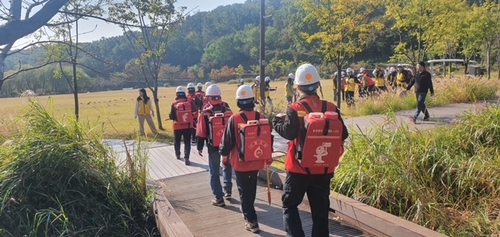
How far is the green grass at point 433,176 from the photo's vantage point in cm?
432

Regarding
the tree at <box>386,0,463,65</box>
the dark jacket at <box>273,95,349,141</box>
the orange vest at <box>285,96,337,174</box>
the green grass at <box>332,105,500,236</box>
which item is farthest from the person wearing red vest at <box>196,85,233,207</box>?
the tree at <box>386,0,463,65</box>

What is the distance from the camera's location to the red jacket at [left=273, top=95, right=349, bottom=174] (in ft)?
13.0

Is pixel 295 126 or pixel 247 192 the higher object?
pixel 295 126

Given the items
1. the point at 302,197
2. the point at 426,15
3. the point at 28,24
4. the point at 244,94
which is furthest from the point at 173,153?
the point at 426,15

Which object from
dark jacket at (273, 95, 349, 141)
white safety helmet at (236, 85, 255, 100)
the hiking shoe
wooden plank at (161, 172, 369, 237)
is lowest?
wooden plank at (161, 172, 369, 237)

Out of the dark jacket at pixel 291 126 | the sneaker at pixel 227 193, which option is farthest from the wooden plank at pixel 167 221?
the dark jacket at pixel 291 126

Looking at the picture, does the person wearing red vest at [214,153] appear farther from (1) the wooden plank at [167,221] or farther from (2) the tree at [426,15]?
(2) the tree at [426,15]

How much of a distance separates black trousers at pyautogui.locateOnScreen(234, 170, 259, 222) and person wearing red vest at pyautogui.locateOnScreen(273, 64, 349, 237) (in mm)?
825

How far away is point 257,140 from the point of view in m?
4.79

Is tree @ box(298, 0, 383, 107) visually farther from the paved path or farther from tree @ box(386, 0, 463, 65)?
the paved path

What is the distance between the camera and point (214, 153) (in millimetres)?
6152

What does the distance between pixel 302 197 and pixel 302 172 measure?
30 centimetres

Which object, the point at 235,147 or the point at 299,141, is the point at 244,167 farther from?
the point at 299,141

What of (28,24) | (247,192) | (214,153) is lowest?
(247,192)
